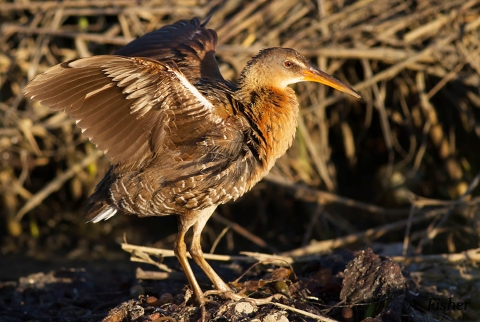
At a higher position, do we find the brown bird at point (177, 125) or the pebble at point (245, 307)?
the brown bird at point (177, 125)

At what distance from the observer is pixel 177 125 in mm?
4262

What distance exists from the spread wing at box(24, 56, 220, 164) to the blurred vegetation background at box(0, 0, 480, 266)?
2288mm

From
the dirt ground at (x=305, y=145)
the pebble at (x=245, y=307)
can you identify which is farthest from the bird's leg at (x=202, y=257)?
the dirt ground at (x=305, y=145)

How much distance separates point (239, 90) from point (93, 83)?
98 cm

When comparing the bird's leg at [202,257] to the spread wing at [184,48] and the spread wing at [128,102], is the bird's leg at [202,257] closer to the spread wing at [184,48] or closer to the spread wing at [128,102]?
the spread wing at [128,102]

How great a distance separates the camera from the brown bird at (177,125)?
13.3 ft

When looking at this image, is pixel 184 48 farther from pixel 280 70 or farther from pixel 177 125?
pixel 177 125

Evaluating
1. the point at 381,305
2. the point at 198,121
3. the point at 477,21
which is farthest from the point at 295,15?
the point at 381,305

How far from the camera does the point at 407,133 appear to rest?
7.85m

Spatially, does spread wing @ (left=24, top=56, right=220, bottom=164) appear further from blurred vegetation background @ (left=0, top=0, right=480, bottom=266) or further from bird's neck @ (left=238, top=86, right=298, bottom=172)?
blurred vegetation background @ (left=0, top=0, right=480, bottom=266)

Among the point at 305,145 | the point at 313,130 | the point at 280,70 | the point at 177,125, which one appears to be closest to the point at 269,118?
the point at 280,70

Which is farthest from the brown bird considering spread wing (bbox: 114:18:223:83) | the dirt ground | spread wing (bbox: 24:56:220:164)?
the dirt ground

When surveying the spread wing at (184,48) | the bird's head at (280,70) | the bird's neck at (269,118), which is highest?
the spread wing at (184,48)

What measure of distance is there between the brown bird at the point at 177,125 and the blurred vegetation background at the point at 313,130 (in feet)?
6.28
